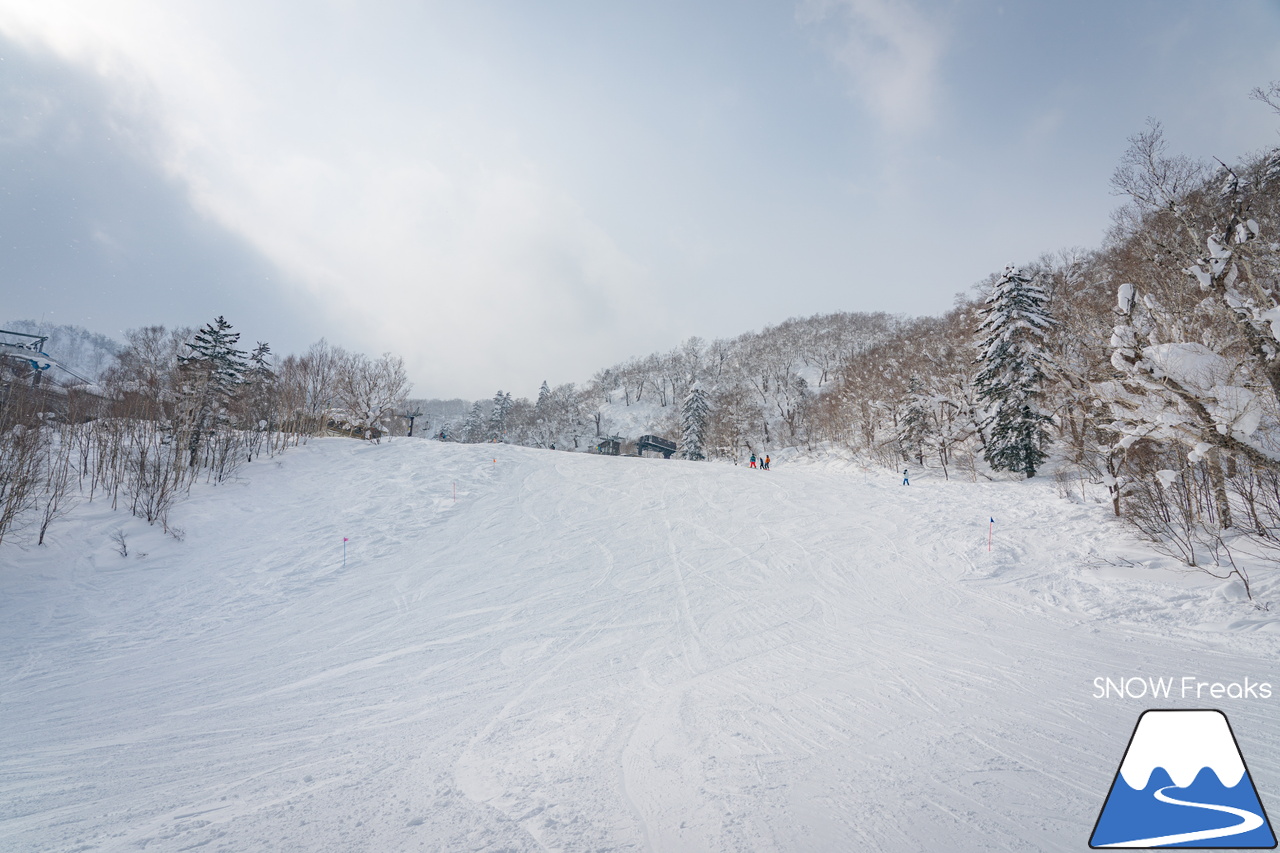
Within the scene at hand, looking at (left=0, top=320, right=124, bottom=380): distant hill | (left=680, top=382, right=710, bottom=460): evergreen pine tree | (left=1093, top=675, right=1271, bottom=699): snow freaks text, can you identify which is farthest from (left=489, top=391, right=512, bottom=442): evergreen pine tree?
(left=0, top=320, right=124, bottom=380): distant hill

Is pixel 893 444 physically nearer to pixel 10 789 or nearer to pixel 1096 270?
pixel 1096 270

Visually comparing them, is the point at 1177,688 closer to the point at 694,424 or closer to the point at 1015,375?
the point at 1015,375

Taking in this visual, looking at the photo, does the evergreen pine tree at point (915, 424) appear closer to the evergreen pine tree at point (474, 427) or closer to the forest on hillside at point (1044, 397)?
the forest on hillside at point (1044, 397)

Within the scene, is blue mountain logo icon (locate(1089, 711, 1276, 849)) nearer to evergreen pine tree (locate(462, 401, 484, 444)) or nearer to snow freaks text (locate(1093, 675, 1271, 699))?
snow freaks text (locate(1093, 675, 1271, 699))

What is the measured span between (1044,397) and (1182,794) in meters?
25.2

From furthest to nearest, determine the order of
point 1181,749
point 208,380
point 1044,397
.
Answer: point 1044,397 < point 208,380 < point 1181,749

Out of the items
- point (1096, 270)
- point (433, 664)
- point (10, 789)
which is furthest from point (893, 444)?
point (10, 789)

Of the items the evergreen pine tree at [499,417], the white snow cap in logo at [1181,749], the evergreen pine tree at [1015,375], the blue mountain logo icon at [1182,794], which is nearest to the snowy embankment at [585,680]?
the blue mountain logo icon at [1182,794]

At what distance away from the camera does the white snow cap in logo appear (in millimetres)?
3027

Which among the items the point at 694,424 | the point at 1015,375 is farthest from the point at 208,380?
the point at 694,424

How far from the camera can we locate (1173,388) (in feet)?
27.8

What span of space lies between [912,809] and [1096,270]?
1544 inches

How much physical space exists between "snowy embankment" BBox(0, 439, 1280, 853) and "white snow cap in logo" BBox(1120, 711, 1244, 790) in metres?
0.59

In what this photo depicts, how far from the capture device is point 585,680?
6172mm
